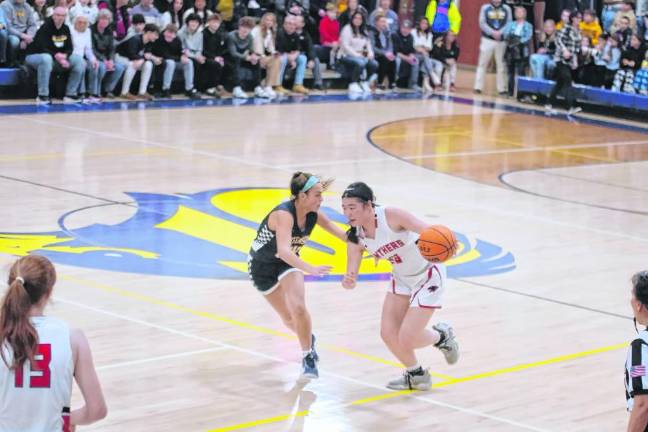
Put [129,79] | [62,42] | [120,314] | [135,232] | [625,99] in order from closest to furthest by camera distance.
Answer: [120,314] → [135,232] → [62,42] → [129,79] → [625,99]

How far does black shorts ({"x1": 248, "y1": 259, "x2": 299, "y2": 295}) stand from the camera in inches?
333

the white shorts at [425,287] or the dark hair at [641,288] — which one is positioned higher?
the dark hair at [641,288]

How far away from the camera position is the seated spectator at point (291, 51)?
25.1 metres

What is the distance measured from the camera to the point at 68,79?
21688mm

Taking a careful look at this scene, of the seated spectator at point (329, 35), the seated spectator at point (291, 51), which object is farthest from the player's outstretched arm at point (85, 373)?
the seated spectator at point (329, 35)

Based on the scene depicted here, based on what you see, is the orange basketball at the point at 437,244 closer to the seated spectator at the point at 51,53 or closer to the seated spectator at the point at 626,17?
the seated spectator at the point at 51,53

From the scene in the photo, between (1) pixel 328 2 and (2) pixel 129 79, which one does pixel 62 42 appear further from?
(1) pixel 328 2

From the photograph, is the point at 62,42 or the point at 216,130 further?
the point at 62,42

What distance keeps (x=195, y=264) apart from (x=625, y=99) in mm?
15368

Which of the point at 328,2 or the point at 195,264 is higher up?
the point at 328,2

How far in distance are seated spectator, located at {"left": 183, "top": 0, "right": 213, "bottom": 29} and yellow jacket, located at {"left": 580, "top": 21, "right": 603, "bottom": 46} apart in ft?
27.7

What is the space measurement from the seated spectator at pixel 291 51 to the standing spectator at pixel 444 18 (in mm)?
4463

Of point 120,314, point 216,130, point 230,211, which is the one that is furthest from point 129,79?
point 120,314

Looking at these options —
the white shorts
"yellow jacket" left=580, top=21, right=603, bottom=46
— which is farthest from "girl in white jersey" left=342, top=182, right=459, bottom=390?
"yellow jacket" left=580, top=21, right=603, bottom=46
